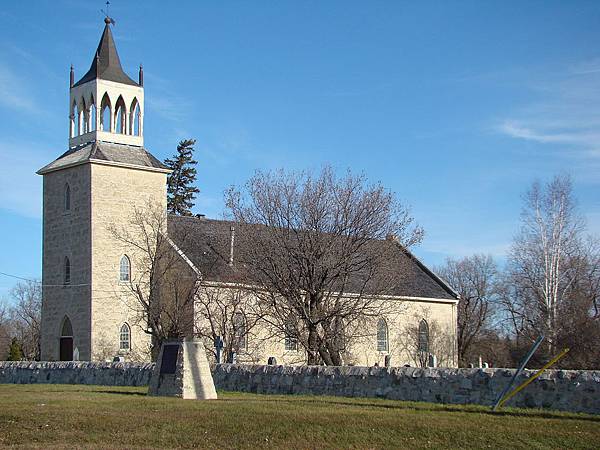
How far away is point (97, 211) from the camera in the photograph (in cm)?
4862

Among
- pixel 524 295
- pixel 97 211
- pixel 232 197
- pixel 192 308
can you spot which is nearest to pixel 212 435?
pixel 232 197

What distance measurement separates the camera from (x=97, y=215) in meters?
48.6

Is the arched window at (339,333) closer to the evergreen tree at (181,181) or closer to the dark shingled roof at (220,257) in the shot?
the dark shingled roof at (220,257)

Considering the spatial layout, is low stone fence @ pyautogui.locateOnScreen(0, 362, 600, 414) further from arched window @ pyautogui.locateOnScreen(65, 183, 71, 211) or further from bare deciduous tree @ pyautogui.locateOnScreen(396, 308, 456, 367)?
bare deciduous tree @ pyautogui.locateOnScreen(396, 308, 456, 367)

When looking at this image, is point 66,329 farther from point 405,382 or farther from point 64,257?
point 405,382

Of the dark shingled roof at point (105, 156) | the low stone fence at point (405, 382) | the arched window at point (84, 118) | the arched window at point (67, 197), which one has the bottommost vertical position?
the low stone fence at point (405, 382)

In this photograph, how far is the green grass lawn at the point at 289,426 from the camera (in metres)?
18.4

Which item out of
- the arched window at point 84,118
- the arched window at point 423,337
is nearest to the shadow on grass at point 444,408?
the arched window at point 84,118

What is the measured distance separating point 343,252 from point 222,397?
1369 centimetres

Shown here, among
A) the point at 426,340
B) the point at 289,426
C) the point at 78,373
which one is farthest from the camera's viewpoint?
the point at 426,340

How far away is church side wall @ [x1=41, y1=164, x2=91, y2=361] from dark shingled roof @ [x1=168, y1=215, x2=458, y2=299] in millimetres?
5295

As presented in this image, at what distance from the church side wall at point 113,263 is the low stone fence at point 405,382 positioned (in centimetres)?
1514

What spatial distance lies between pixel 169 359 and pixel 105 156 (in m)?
26.0

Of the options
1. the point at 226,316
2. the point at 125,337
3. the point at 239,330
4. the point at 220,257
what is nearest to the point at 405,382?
the point at 226,316
